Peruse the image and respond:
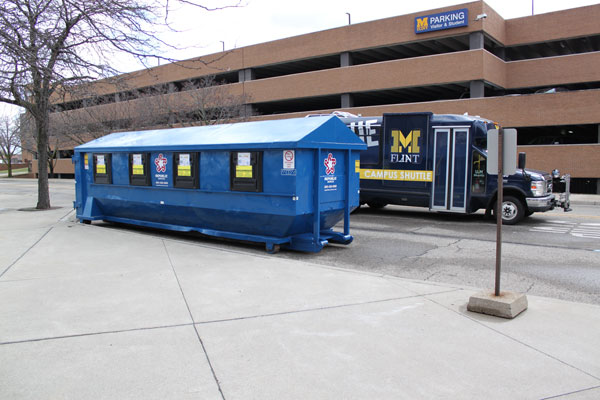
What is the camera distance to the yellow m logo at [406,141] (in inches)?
518

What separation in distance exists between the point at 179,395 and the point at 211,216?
5973mm

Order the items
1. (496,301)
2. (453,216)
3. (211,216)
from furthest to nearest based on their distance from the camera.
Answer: (453,216) < (211,216) < (496,301)

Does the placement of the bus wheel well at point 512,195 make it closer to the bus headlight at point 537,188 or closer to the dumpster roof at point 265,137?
the bus headlight at point 537,188

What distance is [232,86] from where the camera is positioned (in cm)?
3781

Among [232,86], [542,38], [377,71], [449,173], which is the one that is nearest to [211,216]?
[449,173]

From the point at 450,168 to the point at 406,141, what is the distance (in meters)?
1.51

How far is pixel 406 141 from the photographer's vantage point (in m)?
13.3

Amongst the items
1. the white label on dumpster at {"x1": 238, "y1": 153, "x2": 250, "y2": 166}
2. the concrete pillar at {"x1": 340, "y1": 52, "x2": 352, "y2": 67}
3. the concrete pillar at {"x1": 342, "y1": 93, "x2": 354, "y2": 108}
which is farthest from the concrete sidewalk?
the concrete pillar at {"x1": 340, "y1": 52, "x2": 352, "y2": 67}

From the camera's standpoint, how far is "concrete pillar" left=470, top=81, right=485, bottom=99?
27.0m

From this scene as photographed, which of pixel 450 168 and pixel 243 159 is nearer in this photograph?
pixel 243 159

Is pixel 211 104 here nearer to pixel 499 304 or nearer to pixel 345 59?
pixel 345 59

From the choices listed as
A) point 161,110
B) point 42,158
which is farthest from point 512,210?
point 161,110

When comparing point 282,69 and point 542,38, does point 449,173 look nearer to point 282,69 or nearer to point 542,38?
point 542,38

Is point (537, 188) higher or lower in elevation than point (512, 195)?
higher
